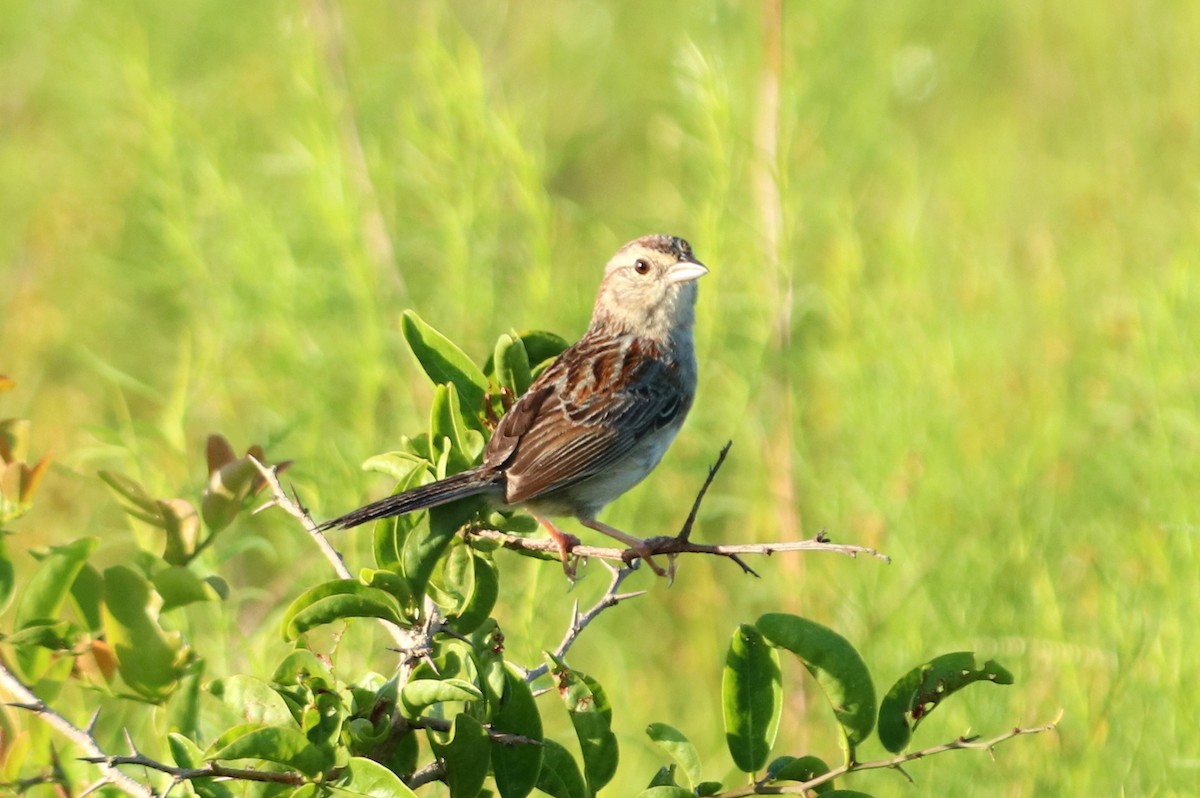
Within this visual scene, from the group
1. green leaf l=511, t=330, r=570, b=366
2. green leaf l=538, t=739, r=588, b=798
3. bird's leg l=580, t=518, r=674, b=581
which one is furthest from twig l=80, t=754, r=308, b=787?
green leaf l=511, t=330, r=570, b=366

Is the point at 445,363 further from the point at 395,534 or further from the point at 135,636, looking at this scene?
the point at 135,636

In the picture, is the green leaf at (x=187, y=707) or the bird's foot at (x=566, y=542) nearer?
the green leaf at (x=187, y=707)

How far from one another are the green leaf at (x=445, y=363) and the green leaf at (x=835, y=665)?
1.01 meters

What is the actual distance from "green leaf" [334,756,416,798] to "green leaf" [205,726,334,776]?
0.05 meters

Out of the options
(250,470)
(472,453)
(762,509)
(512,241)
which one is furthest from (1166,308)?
(250,470)

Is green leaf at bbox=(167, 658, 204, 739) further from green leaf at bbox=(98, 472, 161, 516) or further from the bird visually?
the bird

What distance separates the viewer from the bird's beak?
509 cm

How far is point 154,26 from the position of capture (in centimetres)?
916

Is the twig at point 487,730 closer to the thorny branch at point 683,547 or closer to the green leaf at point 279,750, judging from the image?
the green leaf at point 279,750

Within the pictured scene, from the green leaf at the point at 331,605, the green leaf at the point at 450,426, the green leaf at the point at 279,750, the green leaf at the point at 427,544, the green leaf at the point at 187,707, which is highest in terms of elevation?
the green leaf at the point at 450,426

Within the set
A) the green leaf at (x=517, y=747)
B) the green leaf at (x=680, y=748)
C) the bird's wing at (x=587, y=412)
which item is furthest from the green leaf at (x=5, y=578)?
the green leaf at (x=680, y=748)

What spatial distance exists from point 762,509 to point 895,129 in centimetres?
219

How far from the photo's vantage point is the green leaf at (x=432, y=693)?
2268 millimetres

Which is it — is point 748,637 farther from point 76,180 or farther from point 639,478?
point 76,180
